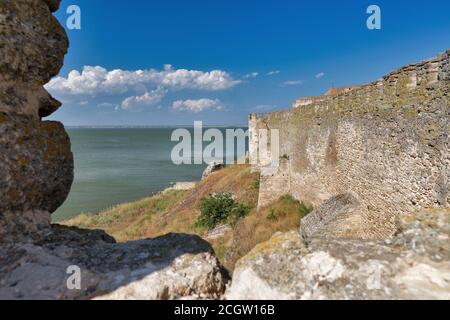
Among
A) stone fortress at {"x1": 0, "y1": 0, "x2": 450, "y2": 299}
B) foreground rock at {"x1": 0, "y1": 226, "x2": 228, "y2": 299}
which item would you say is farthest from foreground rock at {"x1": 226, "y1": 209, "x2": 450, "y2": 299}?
foreground rock at {"x1": 0, "y1": 226, "x2": 228, "y2": 299}

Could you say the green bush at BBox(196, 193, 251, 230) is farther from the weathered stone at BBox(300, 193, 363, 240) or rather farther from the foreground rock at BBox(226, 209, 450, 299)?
the foreground rock at BBox(226, 209, 450, 299)

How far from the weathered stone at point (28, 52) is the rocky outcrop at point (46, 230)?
0.01 metres

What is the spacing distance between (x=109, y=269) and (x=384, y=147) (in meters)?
7.01

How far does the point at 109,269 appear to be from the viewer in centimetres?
260

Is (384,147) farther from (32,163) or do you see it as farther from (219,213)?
(219,213)

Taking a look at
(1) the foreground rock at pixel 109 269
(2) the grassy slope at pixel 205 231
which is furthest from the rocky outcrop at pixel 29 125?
(2) the grassy slope at pixel 205 231

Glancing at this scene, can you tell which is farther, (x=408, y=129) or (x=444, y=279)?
(x=408, y=129)

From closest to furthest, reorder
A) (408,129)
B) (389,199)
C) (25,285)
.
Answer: (25,285), (408,129), (389,199)

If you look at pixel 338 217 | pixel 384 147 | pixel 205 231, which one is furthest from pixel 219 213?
pixel 384 147

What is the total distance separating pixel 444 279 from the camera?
2.12m

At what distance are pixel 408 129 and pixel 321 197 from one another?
642 centimetres

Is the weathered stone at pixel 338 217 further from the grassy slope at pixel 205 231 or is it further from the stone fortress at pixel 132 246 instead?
the stone fortress at pixel 132 246
